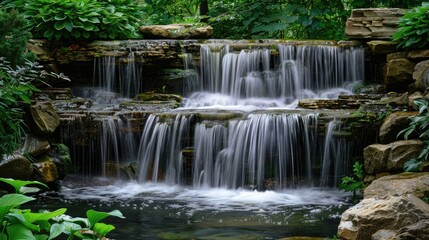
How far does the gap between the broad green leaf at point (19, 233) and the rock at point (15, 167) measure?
5.72 meters

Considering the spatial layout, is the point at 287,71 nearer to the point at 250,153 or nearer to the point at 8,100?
the point at 250,153

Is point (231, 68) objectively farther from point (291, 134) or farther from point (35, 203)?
point (35, 203)

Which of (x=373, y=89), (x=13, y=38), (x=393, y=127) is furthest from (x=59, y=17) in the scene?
(x=393, y=127)

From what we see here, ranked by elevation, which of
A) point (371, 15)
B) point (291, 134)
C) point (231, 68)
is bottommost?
point (291, 134)

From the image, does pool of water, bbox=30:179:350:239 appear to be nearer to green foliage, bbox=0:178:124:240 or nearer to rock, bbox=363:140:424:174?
rock, bbox=363:140:424:174

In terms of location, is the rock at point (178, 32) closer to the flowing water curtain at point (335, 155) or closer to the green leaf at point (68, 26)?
the green leaf at point (68, 26)

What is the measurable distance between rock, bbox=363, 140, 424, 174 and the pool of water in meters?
0.65

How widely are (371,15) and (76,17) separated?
19.1ft

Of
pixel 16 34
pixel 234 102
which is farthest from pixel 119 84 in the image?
pixel 16 34

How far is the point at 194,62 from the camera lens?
12297 millimetres

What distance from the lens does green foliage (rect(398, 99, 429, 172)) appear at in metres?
7.55

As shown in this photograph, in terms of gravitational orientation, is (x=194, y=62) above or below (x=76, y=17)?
below

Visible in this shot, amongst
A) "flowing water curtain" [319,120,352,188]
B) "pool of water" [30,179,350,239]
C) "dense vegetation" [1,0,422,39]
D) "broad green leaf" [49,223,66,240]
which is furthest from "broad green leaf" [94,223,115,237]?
"dense vegetation" [1,0,422,39]

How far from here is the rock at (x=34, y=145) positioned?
898cm
